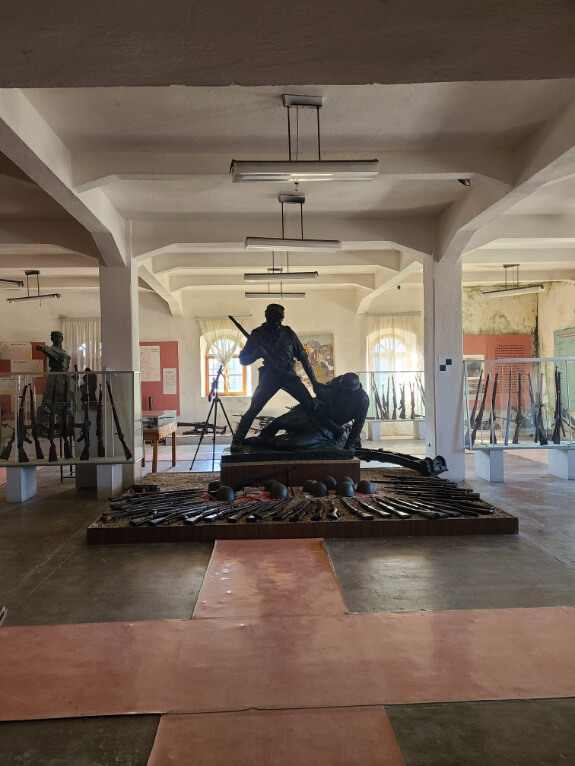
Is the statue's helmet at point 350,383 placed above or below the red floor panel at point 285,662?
above

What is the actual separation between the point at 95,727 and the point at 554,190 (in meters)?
7.28

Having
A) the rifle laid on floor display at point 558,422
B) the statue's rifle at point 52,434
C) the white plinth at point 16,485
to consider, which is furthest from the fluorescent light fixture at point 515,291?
the white plinth at point 16,485

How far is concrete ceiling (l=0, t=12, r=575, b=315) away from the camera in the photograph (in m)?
1.88

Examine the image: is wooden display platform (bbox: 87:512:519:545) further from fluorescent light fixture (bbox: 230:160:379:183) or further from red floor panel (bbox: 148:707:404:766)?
fluorescent light fixture (bbox: 230:160:379:183)

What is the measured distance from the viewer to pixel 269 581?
3928 mm

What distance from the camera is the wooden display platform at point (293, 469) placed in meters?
6.63

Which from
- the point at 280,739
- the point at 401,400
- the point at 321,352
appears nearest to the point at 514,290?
the point at 401,400

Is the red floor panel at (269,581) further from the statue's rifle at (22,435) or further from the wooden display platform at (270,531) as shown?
the statue's rifle at (22,435)

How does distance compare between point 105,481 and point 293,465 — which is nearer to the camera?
point 293,465

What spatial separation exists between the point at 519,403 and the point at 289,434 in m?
3.35

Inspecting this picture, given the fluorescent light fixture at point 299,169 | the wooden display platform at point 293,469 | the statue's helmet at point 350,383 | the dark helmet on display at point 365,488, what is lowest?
the dark helmet on display at point 365,488

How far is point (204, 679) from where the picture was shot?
2621 mm

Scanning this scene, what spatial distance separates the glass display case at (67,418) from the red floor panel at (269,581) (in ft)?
9.47

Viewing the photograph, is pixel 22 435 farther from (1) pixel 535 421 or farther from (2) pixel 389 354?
(2) pixel 389 354
